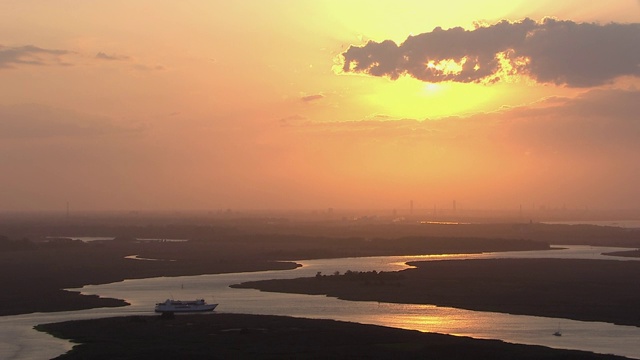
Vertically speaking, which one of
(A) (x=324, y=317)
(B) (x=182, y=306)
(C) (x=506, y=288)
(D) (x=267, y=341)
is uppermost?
(C) (x=506, y=288)

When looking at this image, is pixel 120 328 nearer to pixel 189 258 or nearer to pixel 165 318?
pixel 165 318

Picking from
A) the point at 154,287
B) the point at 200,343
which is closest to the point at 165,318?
the point at 200,343

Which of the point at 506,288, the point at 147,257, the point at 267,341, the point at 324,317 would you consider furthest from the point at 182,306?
the point at 147,257

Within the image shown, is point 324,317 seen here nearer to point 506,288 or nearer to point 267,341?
point 267,341

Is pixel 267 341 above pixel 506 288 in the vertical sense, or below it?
below

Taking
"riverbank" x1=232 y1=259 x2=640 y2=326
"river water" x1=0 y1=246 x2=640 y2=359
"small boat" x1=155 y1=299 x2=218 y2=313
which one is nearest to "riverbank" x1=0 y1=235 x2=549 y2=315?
"river water" x1=0 y1=246 x2=640 y2=359

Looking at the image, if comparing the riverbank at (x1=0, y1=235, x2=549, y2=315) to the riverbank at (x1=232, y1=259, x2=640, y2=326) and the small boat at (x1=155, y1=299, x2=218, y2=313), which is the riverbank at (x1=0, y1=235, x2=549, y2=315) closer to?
the small boat at (x1=155, y1=299, x2=218, y2=313)
